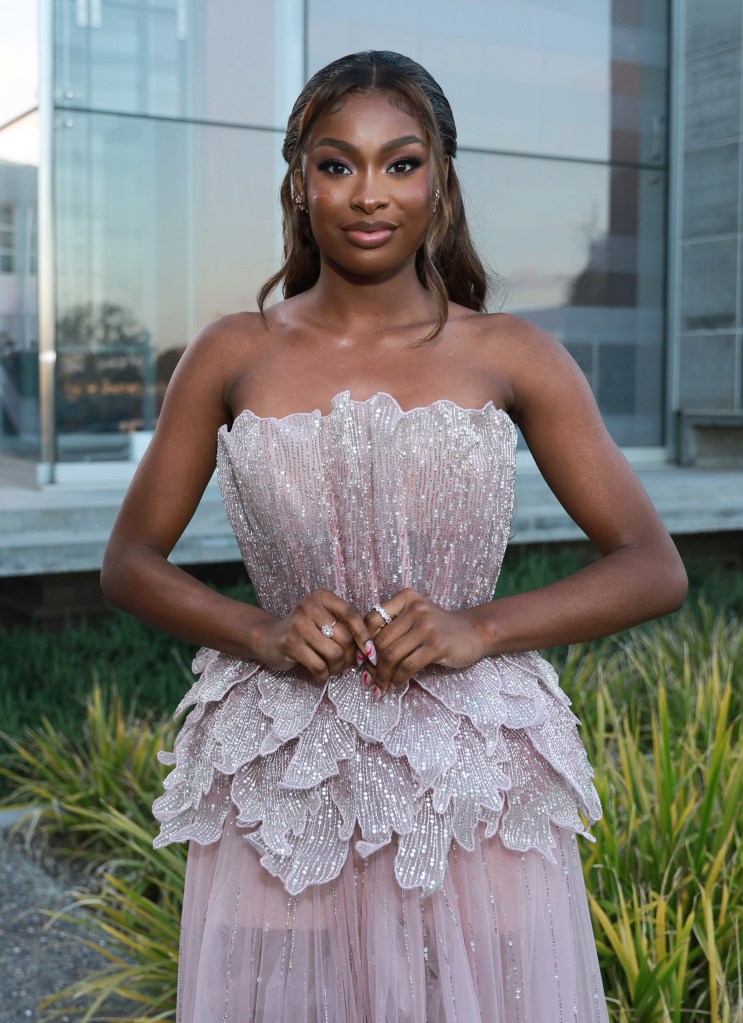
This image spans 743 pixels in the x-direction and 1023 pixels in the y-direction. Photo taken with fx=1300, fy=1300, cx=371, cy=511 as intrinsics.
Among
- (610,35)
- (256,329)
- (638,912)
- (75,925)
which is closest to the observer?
(256,329)

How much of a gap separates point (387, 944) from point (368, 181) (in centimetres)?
95

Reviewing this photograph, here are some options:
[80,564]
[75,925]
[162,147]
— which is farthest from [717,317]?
[75,925]

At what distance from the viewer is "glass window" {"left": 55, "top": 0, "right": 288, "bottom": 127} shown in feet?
25.5

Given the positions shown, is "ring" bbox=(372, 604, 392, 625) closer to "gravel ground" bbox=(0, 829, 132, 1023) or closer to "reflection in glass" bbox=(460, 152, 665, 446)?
"gravel ground" bbox=(0, 829, 132, 1023)

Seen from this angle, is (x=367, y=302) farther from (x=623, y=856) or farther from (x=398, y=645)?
(x=623, y=856)

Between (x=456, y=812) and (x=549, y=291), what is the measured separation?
844cm

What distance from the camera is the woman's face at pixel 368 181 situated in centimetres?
162

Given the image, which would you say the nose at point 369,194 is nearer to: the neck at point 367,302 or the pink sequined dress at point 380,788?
the neck at point 367,302

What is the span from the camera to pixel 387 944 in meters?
1.61

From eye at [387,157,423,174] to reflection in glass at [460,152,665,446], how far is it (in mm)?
7715

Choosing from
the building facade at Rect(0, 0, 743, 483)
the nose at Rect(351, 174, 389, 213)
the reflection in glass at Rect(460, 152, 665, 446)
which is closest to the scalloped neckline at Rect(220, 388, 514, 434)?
the nose at Rect(351, 174, 389, 213)

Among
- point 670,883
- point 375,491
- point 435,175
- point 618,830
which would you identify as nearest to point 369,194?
point 435,175

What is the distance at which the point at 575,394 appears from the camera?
1.71 metres

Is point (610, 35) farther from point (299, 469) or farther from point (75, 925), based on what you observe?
point (299, 469)
